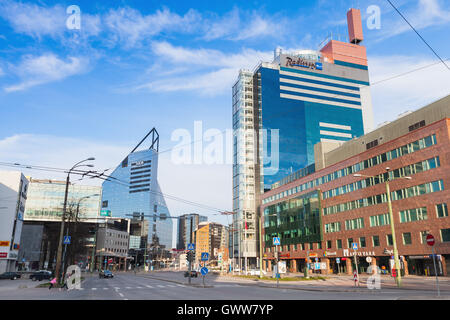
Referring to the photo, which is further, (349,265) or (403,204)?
(349,265)

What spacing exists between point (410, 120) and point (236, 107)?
8281cm

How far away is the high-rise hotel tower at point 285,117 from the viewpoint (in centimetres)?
12738

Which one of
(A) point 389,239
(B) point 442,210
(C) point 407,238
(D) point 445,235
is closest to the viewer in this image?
(D) point 445,235

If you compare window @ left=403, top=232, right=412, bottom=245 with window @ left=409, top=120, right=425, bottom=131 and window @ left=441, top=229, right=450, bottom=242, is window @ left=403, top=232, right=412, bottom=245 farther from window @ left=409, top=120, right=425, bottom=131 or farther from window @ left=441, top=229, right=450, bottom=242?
window @ left=409, top=120, right=425, bottom=131

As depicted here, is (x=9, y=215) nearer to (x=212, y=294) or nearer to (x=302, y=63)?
(x=212, y=294)

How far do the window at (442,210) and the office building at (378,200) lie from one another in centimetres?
13

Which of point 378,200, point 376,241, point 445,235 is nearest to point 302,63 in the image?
point 378,200

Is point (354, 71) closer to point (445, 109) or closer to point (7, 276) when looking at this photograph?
point (445, 109)

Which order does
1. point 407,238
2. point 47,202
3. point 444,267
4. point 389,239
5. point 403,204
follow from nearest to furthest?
point 444,267 < point 407,238 < point 403,204 < point 389,239 < point 47,202

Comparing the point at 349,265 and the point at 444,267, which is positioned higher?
the point at 444,267

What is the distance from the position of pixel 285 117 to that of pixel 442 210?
300 ft

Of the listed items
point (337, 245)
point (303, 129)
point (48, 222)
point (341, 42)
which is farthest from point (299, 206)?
point (341, 42)

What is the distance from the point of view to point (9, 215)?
69.9 m

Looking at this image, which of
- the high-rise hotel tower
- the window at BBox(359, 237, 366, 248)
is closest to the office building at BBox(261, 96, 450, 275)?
the window at BBox(359, 237, 366, 248)
